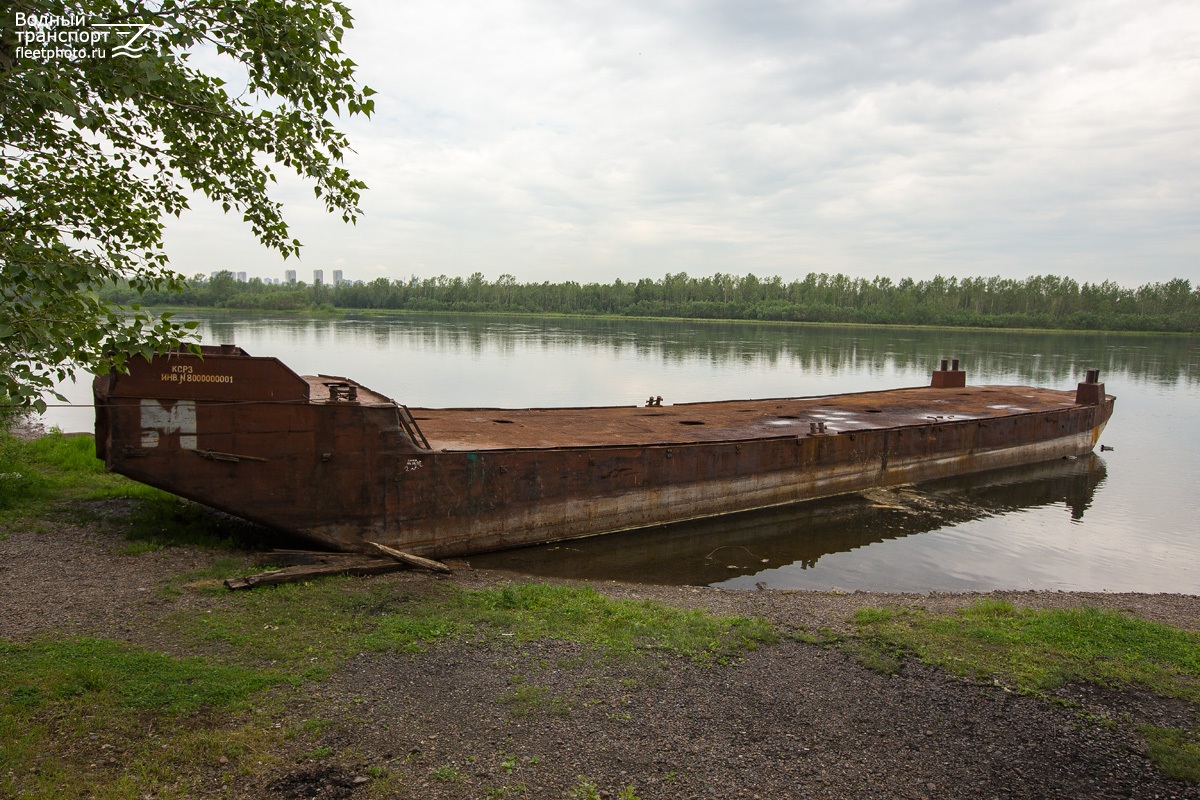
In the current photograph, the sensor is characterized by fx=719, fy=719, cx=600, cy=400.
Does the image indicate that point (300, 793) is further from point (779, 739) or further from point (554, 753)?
point (779, 739)

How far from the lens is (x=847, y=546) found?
46.6 ft

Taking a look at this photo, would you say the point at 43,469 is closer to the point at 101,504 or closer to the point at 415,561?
the point at 101,504

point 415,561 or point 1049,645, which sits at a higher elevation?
point 415,561

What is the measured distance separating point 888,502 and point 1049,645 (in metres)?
9.71

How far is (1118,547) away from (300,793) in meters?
16.4

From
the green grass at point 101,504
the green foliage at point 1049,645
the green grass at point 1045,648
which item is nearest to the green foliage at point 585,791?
the green grass at point 1045,648

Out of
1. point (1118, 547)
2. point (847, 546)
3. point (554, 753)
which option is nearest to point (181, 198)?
point (554, 753)

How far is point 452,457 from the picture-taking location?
11.0 meters

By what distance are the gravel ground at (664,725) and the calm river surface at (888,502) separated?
4870 millimetres

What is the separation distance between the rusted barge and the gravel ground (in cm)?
219

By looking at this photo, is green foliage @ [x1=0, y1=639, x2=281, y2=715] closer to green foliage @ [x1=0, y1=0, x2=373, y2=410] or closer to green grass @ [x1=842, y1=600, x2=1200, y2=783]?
green foliage @ [x1=0, y1=0, x2=373, y2=410]

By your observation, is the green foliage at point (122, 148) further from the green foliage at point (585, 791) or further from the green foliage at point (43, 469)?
the green foliage at point (43, 469)

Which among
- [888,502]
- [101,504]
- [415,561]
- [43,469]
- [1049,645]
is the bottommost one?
[888,502]

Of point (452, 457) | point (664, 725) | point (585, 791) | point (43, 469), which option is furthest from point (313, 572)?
point (43, 469)
